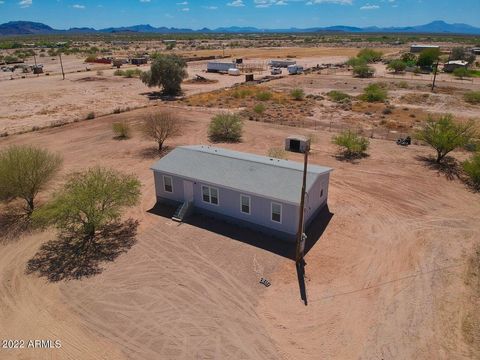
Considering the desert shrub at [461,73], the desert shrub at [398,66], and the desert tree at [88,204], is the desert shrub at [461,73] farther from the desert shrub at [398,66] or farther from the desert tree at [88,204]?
the desert tree at [88,204]

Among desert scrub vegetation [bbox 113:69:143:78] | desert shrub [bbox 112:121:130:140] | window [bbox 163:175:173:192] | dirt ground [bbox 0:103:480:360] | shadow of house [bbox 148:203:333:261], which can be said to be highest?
desert scrub vegetation [bbox 113:69:143:78]

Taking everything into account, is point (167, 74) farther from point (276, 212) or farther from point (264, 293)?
point (264, 293)

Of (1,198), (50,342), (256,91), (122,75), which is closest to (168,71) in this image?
(256,91)

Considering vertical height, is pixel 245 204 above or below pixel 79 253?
above

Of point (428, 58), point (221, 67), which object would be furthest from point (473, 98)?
point (221, 67)

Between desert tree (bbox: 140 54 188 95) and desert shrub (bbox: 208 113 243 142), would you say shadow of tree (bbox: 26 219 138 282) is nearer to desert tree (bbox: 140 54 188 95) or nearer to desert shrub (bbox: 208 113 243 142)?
desert shrub (bbox: 208 113 243 142)

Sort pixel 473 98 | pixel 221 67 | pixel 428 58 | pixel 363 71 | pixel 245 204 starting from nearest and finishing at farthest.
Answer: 1. pixel 245 204
2. pixel 473 98
3. pixel 363 71
4. pixel 221 67
5. pixel 428 58

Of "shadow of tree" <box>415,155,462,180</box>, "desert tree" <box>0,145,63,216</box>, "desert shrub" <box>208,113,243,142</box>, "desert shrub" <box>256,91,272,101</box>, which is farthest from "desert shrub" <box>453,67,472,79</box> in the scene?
"desert tree" <box>0,145,63,216</box>

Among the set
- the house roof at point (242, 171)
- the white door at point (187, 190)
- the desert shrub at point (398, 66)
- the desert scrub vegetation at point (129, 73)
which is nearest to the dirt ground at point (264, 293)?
the white door at point (187, 190)
